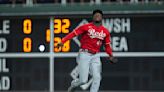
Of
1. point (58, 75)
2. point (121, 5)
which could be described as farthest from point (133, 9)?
point (58, 75)

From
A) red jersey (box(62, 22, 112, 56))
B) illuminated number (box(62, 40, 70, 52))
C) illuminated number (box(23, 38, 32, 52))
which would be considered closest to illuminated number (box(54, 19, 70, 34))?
illuminated number (box(62, 40, 70, 52))

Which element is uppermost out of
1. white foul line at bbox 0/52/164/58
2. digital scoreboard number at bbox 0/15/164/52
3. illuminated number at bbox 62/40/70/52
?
digital scoreboard number at bbox 0/15/164/52

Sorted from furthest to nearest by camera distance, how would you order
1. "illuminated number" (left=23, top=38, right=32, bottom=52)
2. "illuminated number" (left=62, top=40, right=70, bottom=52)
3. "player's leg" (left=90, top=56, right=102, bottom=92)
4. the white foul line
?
1. "illuminated number" (left=23, top=38, right=32, bottom=52)
2. "illuminated number" (left=62, top=40, right=70, bottom=52)
3. the white foul line
4. "player's leg" (left=90, top=56, right=102, bottom=92)

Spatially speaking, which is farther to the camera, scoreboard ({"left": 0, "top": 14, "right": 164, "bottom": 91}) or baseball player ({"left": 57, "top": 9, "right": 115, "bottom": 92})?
scoreboard ({"left": 0, "top": 14, "right": 164, "bottom": 91})

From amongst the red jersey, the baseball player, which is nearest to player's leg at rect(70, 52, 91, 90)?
the baseball player

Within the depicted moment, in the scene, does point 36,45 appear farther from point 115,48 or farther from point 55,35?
point 115,48

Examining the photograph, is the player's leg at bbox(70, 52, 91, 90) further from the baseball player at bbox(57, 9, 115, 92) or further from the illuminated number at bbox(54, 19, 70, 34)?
the illuminated number at bbox(54, 19, 70, 34)

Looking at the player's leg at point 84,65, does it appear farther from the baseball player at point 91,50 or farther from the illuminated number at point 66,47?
the illuminated number at point 66,47

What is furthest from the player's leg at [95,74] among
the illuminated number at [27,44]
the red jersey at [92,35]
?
the illuminated number at [27,44]

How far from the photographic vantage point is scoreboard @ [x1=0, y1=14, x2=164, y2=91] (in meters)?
12.5

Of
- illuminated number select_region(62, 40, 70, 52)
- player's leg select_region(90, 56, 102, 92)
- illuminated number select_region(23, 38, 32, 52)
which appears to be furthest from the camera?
illuminated number select_region(23, 38, 32, 52)

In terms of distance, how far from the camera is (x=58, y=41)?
12.7 metres

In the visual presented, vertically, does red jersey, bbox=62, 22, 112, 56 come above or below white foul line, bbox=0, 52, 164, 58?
above

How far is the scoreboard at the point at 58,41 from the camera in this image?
493 inches
